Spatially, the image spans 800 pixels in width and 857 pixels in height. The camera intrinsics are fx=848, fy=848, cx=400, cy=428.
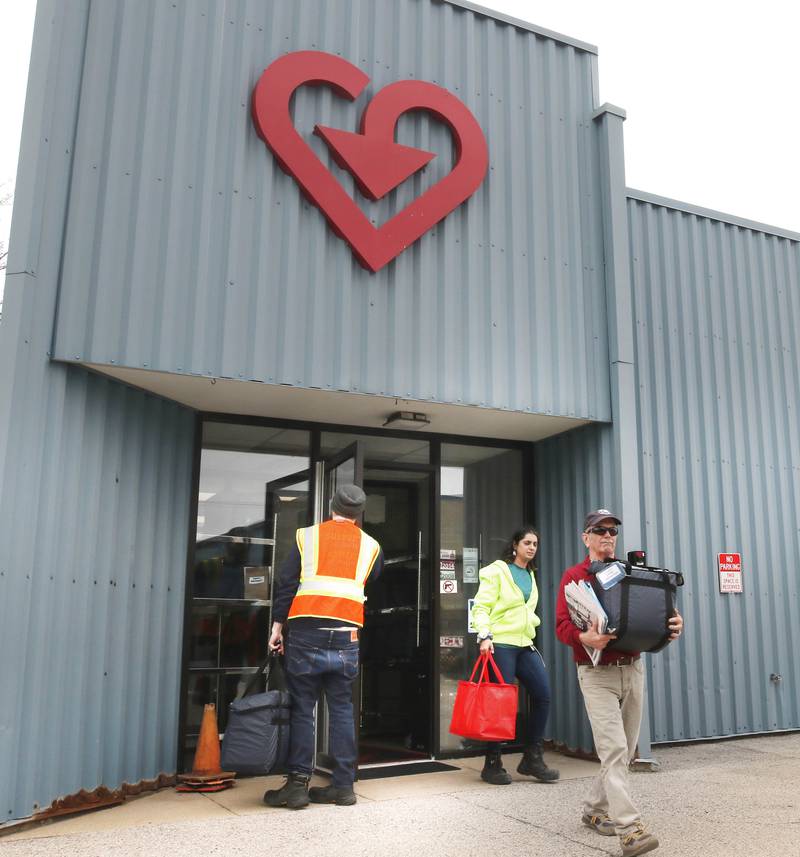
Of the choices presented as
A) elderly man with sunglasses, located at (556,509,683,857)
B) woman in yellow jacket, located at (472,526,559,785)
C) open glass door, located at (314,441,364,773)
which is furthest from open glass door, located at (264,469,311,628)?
elderly man with sunglasses, located at (556,509,683,857)

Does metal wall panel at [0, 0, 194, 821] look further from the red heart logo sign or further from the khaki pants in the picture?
the khaki pants

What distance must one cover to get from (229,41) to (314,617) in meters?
4.31

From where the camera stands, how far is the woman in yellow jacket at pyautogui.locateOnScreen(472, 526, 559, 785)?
6312 mm

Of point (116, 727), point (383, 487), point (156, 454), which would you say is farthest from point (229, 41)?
point (116, 727)

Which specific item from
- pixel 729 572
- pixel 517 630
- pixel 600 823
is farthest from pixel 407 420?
pixel 729 572

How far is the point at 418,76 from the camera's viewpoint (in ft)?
23.2

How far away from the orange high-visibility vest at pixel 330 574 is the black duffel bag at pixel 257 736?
1.92 ft

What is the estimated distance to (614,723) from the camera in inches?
178

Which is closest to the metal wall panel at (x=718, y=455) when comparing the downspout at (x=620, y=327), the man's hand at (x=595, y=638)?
the downspout at (x=620, y=327)

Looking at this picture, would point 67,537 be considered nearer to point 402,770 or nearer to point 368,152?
point 402,770

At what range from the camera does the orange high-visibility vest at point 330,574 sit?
5.51m

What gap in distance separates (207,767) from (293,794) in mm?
987

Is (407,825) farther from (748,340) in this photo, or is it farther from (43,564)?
(748,340)

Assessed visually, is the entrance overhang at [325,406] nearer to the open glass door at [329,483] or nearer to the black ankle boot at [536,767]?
the open glass door at [329,483]
